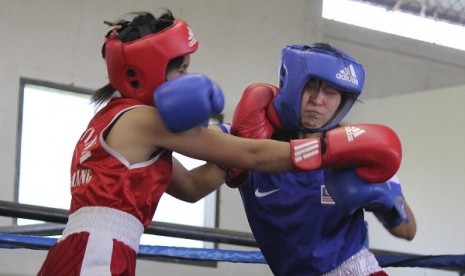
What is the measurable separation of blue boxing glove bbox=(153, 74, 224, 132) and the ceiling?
3.35 metres

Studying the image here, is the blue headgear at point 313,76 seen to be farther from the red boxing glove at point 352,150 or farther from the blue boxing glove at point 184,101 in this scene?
the blue boxing glove at point 184,101

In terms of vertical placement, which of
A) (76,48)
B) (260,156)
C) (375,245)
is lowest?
(375,245)

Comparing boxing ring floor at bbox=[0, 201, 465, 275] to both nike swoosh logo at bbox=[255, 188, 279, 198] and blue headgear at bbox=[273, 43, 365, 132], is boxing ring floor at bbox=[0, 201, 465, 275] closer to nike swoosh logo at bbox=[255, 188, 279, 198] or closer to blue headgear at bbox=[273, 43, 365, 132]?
nike swoosh logo at bbox=[255, 188, 279, 198]

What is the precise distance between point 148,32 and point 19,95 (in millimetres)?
2284

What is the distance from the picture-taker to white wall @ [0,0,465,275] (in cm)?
407

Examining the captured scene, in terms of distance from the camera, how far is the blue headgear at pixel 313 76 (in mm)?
2191

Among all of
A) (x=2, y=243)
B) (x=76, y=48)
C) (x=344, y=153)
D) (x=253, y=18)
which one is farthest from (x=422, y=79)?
(x=344, y=153)

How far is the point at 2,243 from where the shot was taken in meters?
2.74

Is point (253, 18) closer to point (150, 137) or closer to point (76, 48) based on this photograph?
point (76, 48)

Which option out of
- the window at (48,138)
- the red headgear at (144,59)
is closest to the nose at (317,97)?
the red headgear at (144,59)

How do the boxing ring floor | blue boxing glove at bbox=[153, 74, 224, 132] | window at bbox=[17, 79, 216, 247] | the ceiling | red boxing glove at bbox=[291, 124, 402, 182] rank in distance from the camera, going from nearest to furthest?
blue boxing glove at bbox=[153, 74, 224, 132] < red boxing glove at bbox=[291, 124, 402, 182] < the boxing ring floor < window at bbox=[17, 79, 216, 247] < the ceiling

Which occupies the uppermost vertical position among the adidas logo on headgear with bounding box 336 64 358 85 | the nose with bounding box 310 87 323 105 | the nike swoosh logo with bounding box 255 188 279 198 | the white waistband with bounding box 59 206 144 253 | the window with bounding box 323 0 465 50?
the window with bounding box 323 0 465 50

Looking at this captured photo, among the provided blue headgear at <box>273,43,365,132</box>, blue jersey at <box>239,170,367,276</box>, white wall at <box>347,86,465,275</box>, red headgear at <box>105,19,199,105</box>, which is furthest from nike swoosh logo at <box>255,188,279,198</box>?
white wall at <box>347,86,465,275</box>

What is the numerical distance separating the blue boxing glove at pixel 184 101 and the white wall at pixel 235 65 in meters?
2.27
